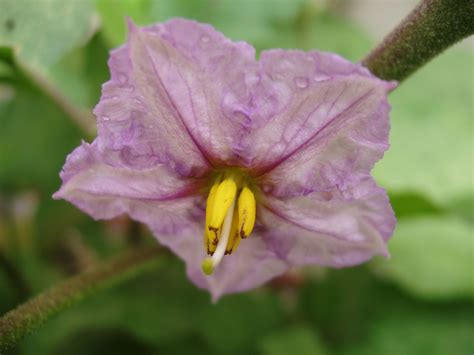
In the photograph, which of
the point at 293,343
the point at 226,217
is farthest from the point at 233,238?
the point at 293,343

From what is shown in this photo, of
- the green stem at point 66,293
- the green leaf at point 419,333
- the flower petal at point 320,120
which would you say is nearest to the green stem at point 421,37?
the flower petal at point 320,120

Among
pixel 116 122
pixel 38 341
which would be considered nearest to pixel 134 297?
pixel 38 341

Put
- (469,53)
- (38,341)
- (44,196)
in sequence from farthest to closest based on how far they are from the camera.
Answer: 1. (469,53)
2. (44,196)
3. (38,341)

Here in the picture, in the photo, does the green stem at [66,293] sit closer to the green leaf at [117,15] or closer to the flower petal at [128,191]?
the flower petal at [128,191]

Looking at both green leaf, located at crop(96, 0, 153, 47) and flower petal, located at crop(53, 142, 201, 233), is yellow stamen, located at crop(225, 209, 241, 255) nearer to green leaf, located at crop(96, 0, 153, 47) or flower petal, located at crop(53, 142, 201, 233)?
flower petal, located at crop(53, 142, 201, 233)

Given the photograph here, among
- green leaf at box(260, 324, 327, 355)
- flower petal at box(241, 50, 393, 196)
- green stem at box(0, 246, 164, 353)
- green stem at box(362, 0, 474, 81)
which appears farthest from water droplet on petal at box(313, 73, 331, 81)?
green leaf at box(260, 324, 327, 355)

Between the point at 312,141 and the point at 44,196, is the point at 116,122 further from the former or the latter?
the point at 44,196
